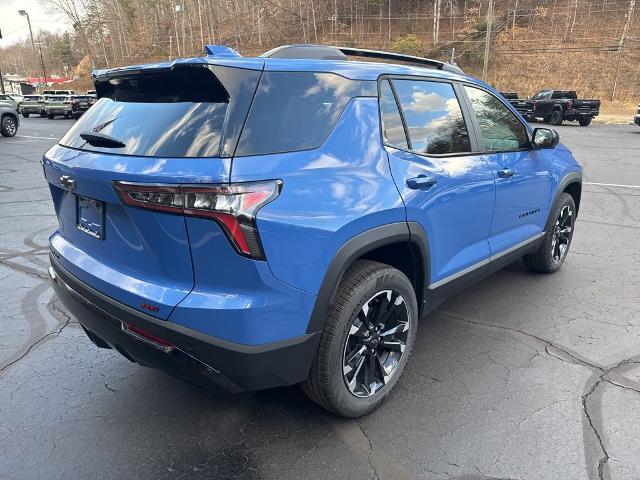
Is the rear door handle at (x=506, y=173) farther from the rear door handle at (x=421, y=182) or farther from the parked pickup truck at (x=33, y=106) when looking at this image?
the parked pickup truck at (x=33, y=106)

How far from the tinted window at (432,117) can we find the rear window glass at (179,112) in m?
1.06

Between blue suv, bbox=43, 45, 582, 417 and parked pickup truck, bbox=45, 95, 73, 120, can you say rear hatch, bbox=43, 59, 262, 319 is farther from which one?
parked pickup truck, bbox=45, 95, 73, 120

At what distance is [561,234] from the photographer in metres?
4.76

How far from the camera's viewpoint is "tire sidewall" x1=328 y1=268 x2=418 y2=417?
235 cm

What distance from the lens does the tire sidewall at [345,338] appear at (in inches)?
92.5

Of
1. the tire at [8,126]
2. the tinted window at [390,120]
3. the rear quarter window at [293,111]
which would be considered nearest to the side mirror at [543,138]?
the tinted window at [390,120]

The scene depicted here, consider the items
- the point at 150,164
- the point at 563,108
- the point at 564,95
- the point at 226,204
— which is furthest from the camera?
the point at 564,95

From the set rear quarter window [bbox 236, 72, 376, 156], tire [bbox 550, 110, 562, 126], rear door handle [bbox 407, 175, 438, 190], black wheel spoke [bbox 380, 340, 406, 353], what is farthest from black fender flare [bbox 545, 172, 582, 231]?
tire [bbox 550, 110, 562, 126]

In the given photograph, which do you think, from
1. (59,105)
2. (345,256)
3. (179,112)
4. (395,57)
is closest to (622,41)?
(59,105)

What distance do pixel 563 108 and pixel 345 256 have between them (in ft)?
85.6

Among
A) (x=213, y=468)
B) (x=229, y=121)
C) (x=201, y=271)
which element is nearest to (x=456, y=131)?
(x=229, y=121)

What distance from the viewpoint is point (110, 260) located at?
7.66ft

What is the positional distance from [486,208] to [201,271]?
210cm

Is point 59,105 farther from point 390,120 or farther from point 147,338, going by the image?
point 147,338
